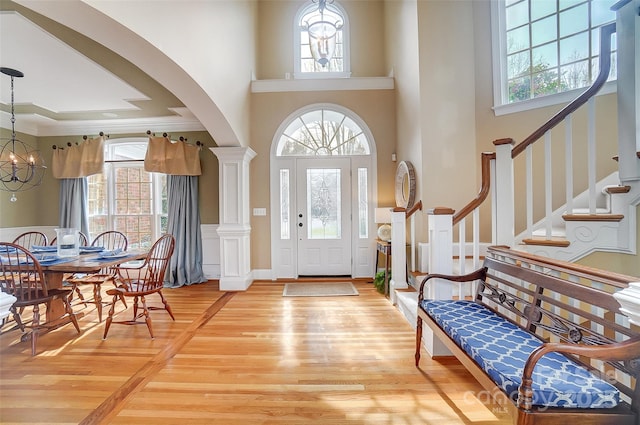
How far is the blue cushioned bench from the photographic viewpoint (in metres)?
1.08

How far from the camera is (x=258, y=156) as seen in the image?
4.66 metres

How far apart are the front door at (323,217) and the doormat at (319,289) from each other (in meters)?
0.37

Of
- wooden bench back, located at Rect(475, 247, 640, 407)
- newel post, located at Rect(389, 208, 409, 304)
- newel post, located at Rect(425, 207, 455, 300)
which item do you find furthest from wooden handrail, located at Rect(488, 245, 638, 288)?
newel post, located at Rect(389, 208, 409, 304)

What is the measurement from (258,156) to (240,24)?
6.50ft

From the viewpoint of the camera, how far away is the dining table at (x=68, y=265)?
259 cm

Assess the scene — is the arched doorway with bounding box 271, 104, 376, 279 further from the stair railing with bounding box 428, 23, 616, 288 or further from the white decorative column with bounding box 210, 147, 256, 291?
the stair railing with bounding box 428, 23, 616, 288

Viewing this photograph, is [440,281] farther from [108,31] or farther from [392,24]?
[392,24]

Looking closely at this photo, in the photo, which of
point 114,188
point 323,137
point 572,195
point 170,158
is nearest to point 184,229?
point 170,158

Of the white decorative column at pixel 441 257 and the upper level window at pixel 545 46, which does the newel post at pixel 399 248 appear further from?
the upper level window at pixel 545 46

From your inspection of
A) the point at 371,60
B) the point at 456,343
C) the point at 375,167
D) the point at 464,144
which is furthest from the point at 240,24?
the point at 456,343

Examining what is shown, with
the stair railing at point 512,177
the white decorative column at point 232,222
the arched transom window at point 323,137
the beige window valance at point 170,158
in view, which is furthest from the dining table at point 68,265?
the stair railing at point 512,177

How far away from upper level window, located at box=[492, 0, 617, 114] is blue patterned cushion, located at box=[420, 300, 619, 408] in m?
2.99

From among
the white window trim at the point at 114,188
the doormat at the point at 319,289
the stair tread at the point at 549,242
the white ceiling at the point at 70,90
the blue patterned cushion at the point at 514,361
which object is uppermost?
the white ceiling at the point at 70,90

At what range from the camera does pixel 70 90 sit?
3.71 meters
